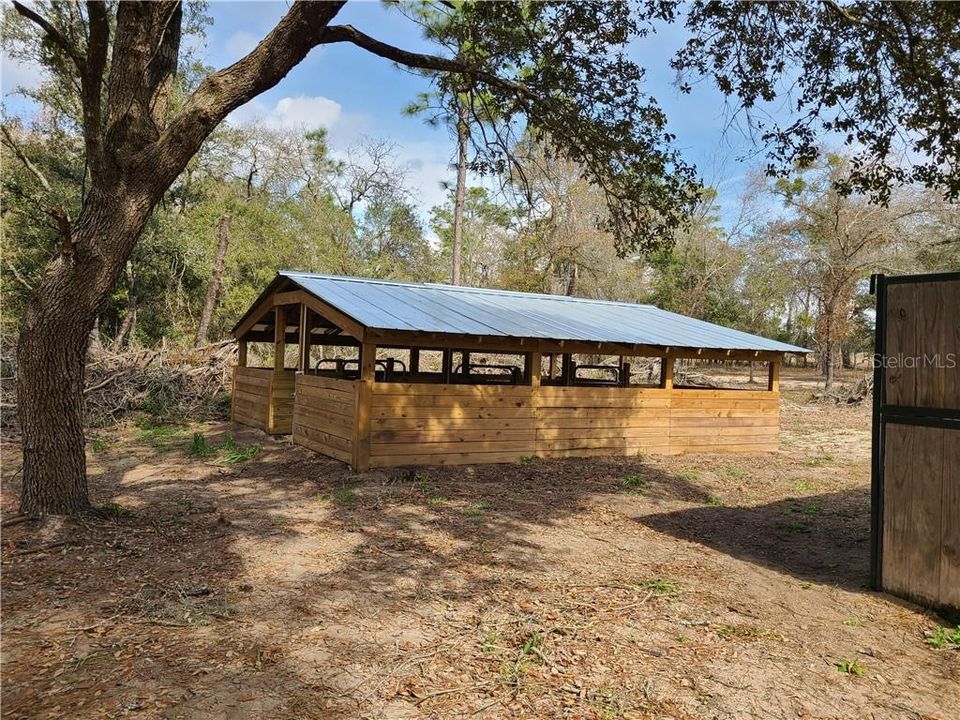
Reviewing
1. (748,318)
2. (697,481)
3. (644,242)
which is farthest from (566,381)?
(748,318)

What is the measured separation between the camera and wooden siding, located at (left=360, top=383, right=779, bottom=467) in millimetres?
9672

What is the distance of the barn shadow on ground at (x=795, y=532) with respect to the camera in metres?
5.43

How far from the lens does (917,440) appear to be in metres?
4.34

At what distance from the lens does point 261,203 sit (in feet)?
99.3

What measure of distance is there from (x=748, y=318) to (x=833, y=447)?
103ft

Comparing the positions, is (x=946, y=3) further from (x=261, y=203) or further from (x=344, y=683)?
(x=261, y=203)

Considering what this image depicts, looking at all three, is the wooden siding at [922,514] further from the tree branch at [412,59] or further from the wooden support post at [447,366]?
the wooden support post at [447,366]

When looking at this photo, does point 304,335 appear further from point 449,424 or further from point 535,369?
point 535,369

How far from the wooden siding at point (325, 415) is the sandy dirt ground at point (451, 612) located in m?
1.67

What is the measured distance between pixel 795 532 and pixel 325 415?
276 inches

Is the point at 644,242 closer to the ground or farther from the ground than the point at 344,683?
farther from the ground

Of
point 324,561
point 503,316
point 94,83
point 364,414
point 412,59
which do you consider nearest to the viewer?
point 94,83

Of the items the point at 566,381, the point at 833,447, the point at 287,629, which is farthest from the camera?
the point at 833,447

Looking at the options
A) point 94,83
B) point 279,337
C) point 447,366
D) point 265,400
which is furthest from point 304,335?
point 94,83
